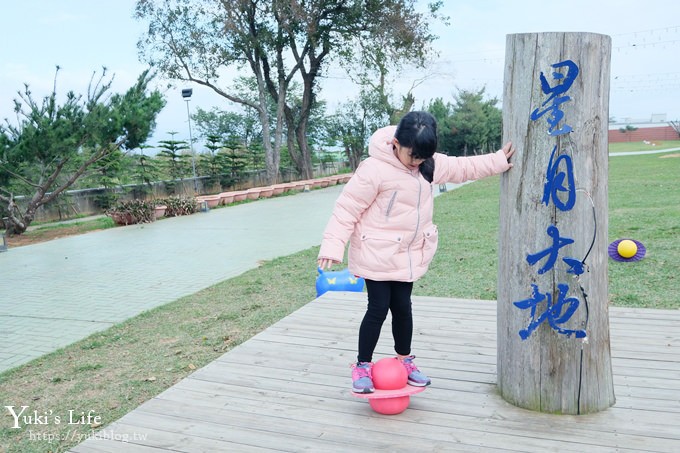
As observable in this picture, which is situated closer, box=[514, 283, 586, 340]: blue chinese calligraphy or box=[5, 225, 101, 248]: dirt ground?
box=[514, 283, 586, 340]: blue chinese calligraphy

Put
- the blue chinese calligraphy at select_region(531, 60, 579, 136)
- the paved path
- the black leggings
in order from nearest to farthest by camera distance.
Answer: the blue chinese calligraphy at select_region(531, 60, 579, 136)
the black leggings
the paved path

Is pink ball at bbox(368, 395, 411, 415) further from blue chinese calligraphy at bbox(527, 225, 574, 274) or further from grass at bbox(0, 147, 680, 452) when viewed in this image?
grass at bbox(0, 147, 680, 452)

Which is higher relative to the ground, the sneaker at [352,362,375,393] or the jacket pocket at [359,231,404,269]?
the jacket pocket at [359,231,404,269]

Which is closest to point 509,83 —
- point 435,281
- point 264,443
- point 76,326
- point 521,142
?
point 521,142

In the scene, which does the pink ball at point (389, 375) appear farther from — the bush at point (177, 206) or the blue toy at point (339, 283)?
the bush at point (177, 206)

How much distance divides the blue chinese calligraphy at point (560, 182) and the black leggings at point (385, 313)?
0.77 meters

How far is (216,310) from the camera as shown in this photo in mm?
5875

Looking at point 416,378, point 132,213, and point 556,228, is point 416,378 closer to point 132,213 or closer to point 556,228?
point 556,228

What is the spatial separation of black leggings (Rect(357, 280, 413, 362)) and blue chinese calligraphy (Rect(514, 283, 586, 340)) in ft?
1.84

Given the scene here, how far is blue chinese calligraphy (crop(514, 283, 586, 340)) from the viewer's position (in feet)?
8.52

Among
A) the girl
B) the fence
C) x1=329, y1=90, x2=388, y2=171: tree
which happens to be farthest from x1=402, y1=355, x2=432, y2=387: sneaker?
x1=329, y1=90, x2=388, y2=171: tree

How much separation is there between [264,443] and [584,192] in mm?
1764

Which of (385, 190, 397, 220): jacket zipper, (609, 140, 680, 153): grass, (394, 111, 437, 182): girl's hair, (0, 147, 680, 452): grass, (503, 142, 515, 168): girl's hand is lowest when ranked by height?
(0, 147, 680, 452): grass

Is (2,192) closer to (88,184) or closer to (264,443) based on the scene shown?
→ (88,184)
